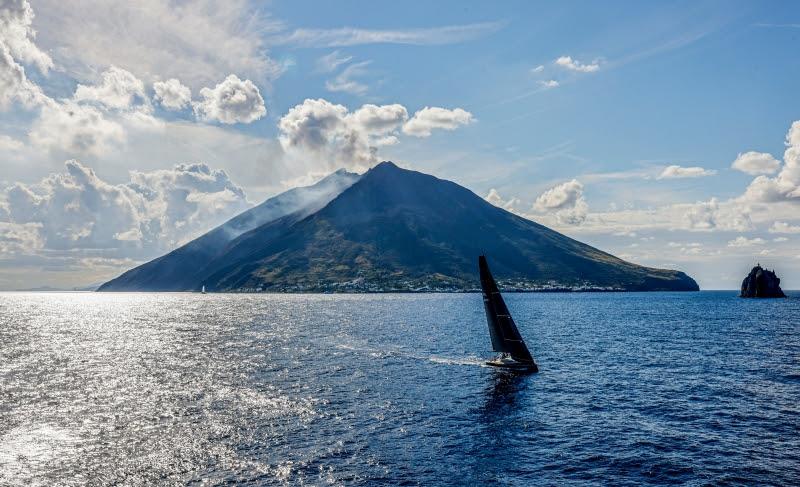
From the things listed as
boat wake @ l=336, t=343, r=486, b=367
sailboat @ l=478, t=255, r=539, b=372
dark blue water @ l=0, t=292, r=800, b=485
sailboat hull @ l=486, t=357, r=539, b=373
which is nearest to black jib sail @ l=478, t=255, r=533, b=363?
sailboat @ l=478, t=255, r=539, b=372

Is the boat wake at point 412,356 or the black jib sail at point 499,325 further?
the boat wake at point 412,356

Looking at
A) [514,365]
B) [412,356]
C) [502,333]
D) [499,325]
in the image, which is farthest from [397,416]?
[412,356]

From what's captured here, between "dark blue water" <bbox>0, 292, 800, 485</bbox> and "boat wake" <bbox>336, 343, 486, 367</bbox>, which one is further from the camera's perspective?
"boat wake" <bbox>336, 343, 486, 367</bbox>

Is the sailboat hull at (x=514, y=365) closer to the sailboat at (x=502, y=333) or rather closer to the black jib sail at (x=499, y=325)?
the sailboat at (x=502, y=333)

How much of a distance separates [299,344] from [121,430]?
71.4 metres

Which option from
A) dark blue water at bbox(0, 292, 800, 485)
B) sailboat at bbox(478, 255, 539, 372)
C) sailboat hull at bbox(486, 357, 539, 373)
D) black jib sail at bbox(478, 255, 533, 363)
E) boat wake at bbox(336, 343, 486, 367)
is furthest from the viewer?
boat wake at bbox(336, 343, 486, 367)

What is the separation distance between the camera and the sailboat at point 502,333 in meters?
88.6

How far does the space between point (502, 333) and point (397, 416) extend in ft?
116

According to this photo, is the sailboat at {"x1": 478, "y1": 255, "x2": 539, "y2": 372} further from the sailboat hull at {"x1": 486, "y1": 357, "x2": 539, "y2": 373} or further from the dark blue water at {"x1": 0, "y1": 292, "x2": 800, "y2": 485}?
the dark blue water at {"x1": 0, "y1": 292, "x2": 800, "y2": 485}

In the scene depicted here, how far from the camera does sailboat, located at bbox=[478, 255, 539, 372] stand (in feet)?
291

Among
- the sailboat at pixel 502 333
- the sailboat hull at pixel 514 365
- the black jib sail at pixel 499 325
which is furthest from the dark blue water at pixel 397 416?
the black jib sail at pixel 499 325

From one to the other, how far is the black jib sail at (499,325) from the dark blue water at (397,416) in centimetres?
571

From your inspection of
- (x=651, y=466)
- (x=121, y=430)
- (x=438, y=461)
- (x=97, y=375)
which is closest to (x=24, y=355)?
(x=97, y=375)

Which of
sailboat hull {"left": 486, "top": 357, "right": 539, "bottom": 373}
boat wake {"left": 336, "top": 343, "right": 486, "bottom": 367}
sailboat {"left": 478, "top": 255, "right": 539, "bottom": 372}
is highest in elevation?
sailboat {"left": 478, "top": 255, "right": 539, "bottom": 372}
